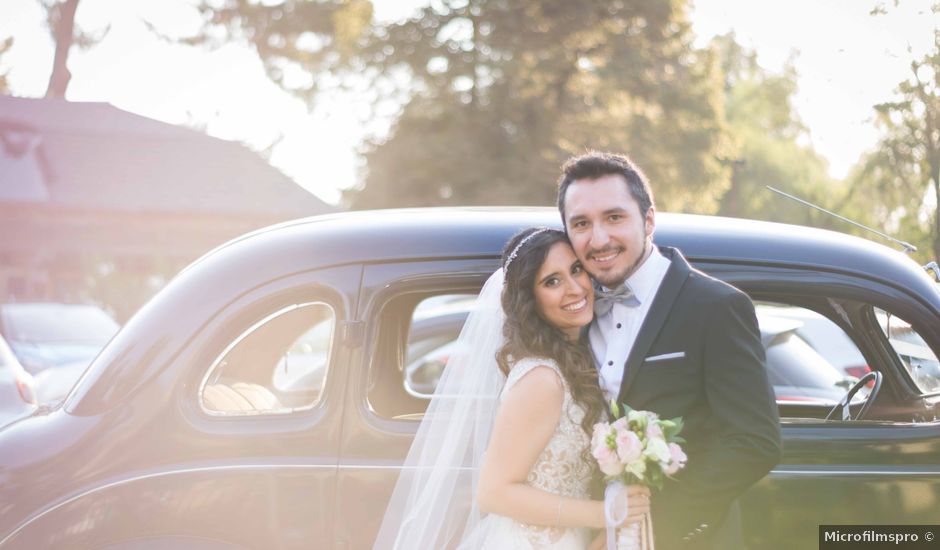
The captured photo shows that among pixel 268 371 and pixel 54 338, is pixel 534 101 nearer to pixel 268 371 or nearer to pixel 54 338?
pixel 54 338

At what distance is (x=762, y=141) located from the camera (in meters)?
44.2

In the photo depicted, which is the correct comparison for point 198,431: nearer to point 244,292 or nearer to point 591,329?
point 244,292

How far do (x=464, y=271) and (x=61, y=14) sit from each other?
25.9 meters

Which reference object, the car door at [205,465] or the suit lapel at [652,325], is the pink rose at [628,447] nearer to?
the suit lapel at [652,325]

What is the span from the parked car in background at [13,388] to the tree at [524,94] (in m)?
15.6

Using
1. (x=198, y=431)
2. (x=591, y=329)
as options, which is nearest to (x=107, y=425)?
(x=198, y=431)

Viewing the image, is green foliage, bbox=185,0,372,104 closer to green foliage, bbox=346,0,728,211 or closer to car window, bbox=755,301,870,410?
green foliage, bbox=346,0,728,211

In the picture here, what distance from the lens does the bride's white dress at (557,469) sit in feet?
9.47

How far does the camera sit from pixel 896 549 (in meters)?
3.18

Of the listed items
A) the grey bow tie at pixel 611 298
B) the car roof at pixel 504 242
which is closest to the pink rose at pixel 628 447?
the grey bow tie at pixel 611 298

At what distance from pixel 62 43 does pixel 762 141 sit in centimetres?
3172

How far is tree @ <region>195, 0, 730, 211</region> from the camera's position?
23.8 m

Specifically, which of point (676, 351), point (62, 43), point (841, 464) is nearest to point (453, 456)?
point (676, 351)

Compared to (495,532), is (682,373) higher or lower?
higher
